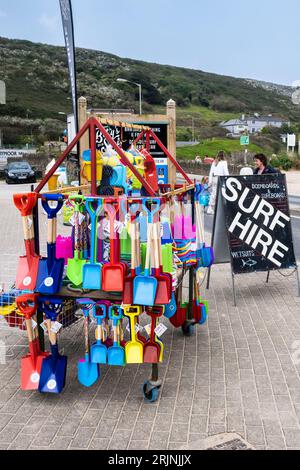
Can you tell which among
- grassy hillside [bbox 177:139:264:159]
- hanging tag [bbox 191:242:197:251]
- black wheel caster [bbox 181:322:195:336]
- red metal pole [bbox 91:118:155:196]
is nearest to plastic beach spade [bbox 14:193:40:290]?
red metal pole [bbox 91:118:155:196]

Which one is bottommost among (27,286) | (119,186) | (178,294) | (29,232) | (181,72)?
(178,294)

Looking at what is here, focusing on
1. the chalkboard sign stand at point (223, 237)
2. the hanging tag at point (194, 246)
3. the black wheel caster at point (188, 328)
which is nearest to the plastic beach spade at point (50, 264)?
the hanging tag at point (194, 246)

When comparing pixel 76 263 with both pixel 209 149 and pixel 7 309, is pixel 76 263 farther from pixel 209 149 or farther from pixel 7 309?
pixel 209 149

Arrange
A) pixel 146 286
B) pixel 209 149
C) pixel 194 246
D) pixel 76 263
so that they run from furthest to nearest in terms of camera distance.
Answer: pixel 209 149 → pixel 194 246 → pixel 76 263 → pixel 146 286

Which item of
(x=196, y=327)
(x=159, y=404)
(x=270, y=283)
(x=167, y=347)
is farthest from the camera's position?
(x=270, y=283)

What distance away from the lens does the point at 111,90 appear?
115 meters

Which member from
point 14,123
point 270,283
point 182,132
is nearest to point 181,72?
point 182,132

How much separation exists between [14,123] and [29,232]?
76.6 metres

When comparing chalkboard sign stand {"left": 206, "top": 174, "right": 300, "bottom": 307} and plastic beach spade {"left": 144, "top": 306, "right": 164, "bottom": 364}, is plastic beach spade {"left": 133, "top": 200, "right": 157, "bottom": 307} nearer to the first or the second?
plastic beach spade {"left": 144, "top": 306, "right": 164, "bottom": 364}

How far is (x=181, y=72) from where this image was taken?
172 meters

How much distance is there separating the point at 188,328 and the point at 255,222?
198 centimetres

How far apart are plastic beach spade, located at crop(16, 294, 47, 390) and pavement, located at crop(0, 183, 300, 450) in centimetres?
17

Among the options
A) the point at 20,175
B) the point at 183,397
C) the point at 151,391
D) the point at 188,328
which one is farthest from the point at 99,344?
the point at 20,175

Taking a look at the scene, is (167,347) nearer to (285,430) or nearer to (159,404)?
(159,404)
